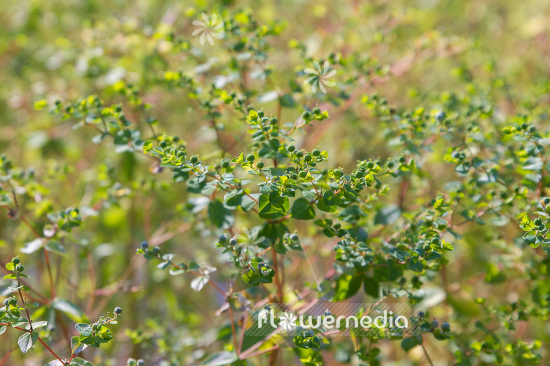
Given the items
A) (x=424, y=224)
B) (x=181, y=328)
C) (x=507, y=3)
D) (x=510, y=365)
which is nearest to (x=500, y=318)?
(x=510, y=365)

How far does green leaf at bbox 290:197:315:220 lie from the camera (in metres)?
0.95

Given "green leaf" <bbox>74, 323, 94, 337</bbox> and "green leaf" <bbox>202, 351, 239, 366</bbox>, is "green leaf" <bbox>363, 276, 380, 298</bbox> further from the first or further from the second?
"green leaf" <bbox>74, 323, 94, 337</bbox>

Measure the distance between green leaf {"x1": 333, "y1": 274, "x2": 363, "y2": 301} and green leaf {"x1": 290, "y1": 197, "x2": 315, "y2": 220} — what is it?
22cm

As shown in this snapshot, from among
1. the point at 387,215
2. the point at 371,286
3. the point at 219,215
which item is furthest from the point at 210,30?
the point at 371,286

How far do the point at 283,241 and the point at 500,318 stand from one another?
59cm

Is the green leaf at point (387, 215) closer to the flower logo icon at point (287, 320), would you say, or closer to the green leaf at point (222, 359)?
the flower logo icon at point (287, 320)

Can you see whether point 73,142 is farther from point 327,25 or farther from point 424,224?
point 424,224

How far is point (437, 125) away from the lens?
3.74 ft

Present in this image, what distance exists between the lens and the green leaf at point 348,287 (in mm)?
1069

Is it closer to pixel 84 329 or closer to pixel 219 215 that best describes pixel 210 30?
pixel 219 215

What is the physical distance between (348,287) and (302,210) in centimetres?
24

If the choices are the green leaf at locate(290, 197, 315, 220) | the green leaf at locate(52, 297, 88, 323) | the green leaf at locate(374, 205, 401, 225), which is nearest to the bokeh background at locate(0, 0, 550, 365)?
the green leaf at locate(52, 297, 88, 323)

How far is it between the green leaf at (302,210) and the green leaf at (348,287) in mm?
215

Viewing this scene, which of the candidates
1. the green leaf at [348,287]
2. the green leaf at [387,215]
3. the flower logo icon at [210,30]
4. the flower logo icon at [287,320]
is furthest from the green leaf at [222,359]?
the flower logo icon at [210,30]
